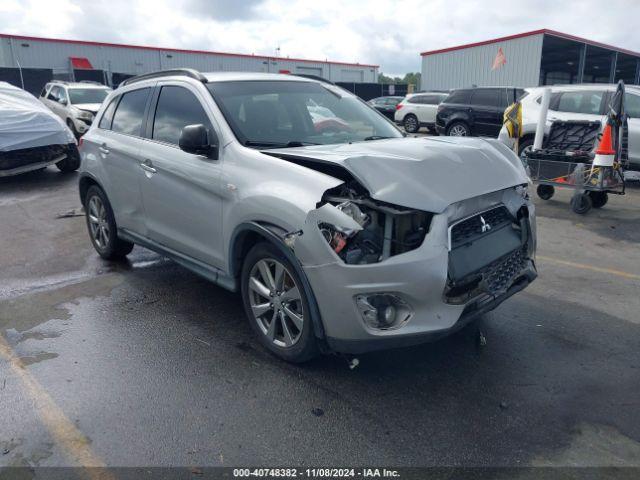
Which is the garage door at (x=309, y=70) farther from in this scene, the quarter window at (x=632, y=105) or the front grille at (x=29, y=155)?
the quarter window at (x=632, y=105)

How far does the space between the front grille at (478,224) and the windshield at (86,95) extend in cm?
1630

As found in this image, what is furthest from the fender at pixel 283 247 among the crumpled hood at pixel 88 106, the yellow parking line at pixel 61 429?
the crumpled hood at pixel 88 106

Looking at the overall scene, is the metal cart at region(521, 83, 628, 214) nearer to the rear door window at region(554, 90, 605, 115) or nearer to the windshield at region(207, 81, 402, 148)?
the rear door window at region(554, 90, 605, 115)

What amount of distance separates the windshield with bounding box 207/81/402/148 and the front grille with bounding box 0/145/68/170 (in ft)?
25.9

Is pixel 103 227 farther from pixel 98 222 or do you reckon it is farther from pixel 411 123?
pixel 411 123

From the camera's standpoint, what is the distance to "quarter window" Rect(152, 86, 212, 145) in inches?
165

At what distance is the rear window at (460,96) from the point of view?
15523 mm

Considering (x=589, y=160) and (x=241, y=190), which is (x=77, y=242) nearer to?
(x=241, y=190)

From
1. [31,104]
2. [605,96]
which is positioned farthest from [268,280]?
[31,104]

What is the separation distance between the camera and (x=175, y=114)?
14.6 ft

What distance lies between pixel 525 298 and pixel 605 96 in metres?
7.63

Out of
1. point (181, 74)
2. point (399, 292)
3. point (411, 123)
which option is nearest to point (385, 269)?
point (399, 292)

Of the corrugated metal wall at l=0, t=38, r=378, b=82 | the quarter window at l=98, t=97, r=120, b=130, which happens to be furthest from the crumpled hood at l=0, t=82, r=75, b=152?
the corrugated metal wall at l=0, t=38, r=378, b=82

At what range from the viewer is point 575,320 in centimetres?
420
